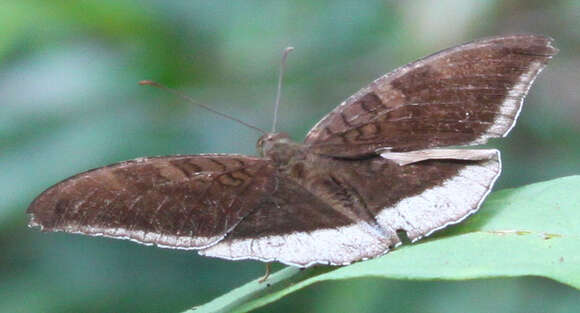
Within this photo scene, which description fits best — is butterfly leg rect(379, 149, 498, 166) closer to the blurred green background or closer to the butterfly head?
the butterfly head

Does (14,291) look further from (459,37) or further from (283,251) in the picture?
(459,37)

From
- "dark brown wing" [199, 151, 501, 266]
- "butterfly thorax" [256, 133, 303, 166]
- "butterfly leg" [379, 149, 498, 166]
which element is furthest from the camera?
"butterfly thorax" [256, 133, 303, 166]

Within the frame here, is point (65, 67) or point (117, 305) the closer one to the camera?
point (117, 305)

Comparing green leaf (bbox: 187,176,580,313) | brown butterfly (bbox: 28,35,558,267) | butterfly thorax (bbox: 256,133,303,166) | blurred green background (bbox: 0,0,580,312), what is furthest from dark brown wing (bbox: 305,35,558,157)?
blurred green background (bbox: 0,0,580,312)

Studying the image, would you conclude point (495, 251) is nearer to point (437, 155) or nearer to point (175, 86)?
point (437, 155)

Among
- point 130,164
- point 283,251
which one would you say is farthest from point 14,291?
point 283,251
